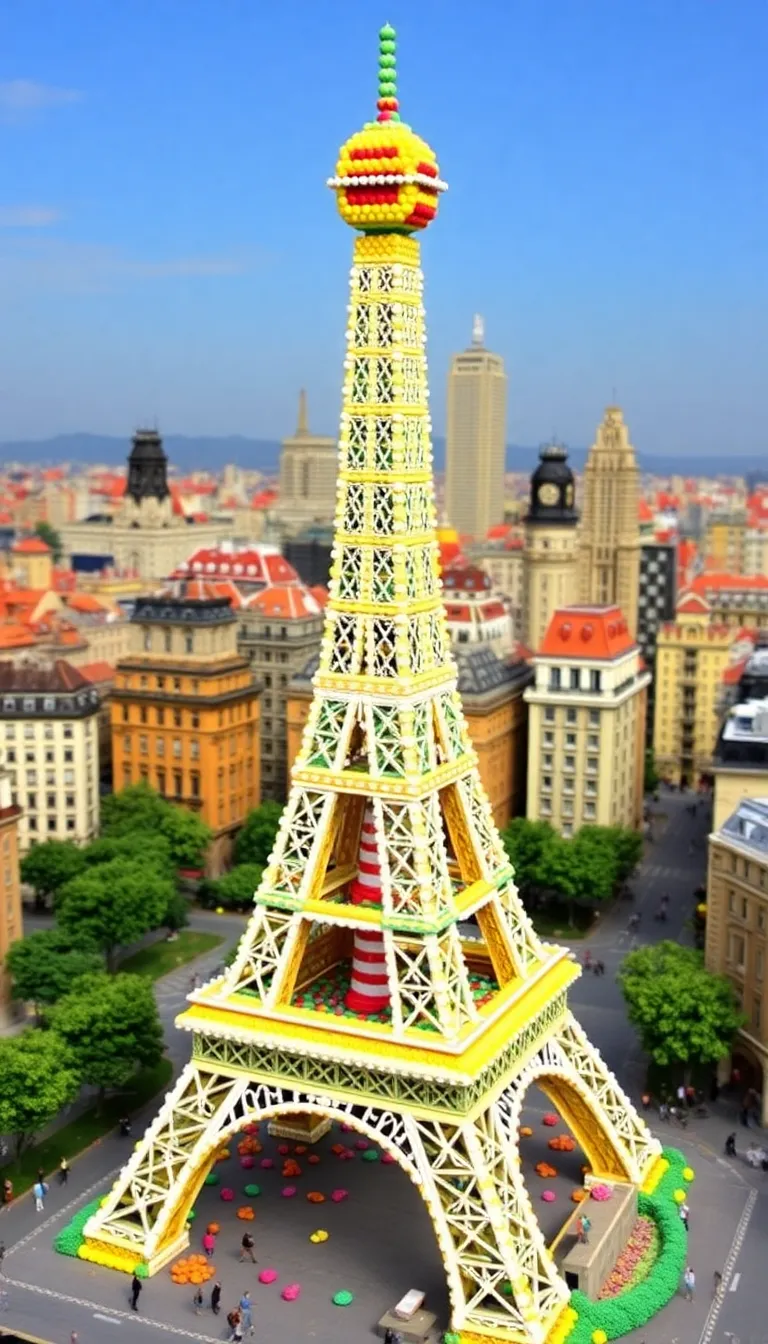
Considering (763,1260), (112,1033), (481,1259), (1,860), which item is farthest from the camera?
(1,860)

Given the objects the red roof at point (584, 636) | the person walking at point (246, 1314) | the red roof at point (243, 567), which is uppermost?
the red roof at point (243, 567)

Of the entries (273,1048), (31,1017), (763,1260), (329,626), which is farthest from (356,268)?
(31,1017)

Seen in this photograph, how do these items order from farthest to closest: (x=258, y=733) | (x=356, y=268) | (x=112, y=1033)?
(x=258, y=733) < (x=112, y=1033) < (x=356, y=268)

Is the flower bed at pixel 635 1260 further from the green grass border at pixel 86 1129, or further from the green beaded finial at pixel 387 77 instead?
the green beaded finial at pixel 387 77

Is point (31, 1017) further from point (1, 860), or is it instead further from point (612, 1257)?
point (612, 1257)

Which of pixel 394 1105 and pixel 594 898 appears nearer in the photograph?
pixel 394 1105

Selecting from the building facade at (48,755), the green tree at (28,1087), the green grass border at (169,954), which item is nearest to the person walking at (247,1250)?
the green tree at (28,1087)

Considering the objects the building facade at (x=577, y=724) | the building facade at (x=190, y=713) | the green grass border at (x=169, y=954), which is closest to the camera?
the green grass border at (x=169, y=954)
